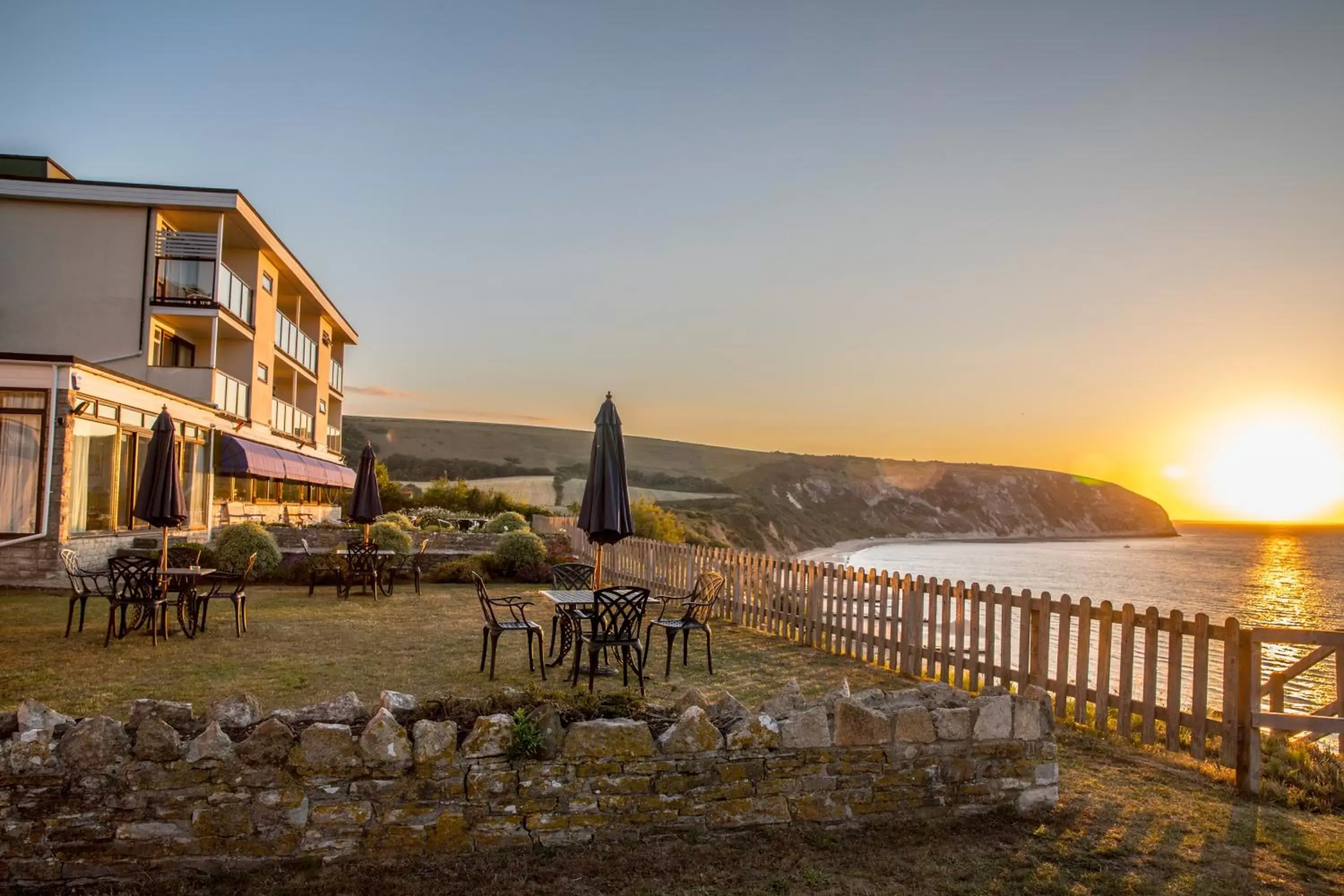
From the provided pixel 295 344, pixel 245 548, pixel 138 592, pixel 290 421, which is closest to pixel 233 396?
pixel 290 421

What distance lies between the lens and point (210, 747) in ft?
11.5

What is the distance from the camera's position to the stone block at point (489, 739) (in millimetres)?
3699

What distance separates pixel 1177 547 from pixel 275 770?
99.0 meters

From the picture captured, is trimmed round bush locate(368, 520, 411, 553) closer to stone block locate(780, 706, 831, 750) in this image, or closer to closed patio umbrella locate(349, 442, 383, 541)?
closed patio umbrella locate(349, 442, 383, 541)

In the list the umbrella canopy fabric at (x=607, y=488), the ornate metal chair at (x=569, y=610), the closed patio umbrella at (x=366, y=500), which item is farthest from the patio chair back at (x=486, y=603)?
the closed patio umbrella at (x=366, y=500)

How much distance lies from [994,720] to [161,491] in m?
9.81

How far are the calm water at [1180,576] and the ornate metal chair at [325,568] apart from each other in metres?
13.5

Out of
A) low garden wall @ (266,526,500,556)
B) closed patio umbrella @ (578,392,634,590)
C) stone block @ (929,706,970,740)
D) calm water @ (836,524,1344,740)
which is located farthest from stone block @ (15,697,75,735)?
low garden wall @ (266,526,500,556)

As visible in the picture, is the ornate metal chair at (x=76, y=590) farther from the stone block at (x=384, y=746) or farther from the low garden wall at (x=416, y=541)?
the low garden wall at (x=416, y=541)

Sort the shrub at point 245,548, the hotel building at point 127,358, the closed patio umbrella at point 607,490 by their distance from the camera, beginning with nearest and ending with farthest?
1. the closed patio umbrella at point 607,490
2. the hotel building at point 127,358
3. the shrub at point 245,548

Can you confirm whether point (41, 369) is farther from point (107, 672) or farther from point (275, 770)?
point (275, 770)

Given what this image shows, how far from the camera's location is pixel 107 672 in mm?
7664

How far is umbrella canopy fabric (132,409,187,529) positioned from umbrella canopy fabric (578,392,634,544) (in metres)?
5.41

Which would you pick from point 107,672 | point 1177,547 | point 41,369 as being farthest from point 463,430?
point 107,672
